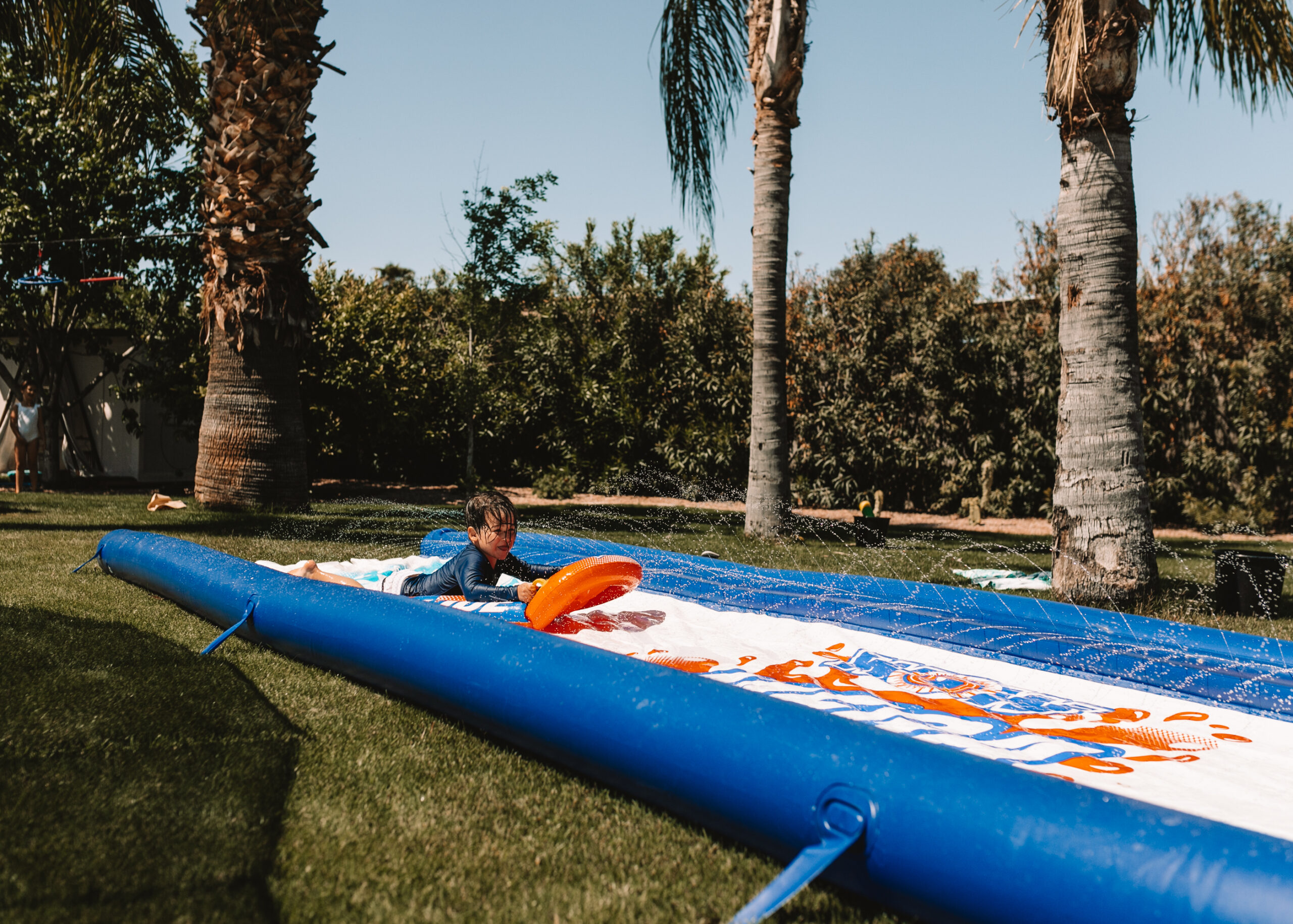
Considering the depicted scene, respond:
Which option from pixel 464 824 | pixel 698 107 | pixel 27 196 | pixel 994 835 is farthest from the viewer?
pixel 27 196

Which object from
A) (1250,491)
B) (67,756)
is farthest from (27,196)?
(1250,491)

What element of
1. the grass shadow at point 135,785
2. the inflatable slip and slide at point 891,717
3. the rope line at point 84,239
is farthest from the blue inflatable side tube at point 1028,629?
the rope line at point 84,239

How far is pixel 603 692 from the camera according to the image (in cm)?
253

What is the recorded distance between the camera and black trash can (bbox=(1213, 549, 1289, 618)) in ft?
18.5

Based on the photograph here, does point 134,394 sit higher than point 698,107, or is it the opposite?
point 698,107

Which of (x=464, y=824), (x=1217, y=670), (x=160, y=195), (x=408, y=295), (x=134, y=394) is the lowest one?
(x=464, y=824)

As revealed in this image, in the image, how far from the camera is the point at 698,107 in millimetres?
10188

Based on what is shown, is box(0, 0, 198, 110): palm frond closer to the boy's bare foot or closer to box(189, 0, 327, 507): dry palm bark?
box(189, 0, 327, 507): dry palm bark

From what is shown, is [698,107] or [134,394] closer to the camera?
[698,107]

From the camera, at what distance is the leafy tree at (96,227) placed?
504 inches

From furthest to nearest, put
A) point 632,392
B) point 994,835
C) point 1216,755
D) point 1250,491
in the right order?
point 632,392 < point 1250,491 < point 1216,755 < point 994,835

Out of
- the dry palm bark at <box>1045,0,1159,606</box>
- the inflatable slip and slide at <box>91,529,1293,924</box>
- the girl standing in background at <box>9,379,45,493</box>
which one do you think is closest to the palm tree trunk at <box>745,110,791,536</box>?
the dry palm bark at <box>1045,0,1159,606</box>

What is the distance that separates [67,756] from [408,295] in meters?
13.9

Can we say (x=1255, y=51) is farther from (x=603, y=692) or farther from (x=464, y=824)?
(x=464, y=824)
